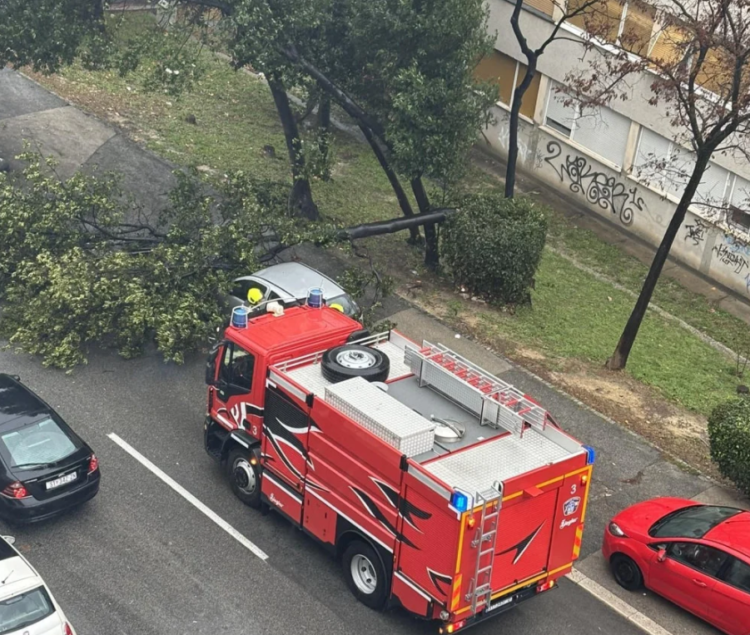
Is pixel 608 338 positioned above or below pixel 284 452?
below

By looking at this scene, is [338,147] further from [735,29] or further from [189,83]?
[735,29]

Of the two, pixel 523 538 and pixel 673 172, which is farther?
pixel 673 172

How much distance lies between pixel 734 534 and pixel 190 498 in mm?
7215

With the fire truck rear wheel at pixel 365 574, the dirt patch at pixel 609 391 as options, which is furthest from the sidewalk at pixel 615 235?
the fire truck rear wheel at pixel 365 574

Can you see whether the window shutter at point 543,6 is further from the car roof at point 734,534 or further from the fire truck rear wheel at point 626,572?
the fire truck rear wheel at point 626,572

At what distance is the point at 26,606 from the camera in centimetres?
1097

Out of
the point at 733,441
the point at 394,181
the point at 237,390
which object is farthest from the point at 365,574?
the point at 394,181

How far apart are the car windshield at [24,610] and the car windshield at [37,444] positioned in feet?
8.91

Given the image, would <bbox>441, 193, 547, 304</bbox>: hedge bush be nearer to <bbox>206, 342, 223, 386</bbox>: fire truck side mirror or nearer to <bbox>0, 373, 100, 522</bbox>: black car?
<bbox>206, 342, 223, 386</bbox>: fire truck side mirror

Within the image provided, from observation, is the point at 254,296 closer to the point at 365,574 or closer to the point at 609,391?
the point at 365,574

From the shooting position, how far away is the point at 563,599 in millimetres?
13211

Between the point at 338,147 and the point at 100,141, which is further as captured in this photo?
the point at 338,147

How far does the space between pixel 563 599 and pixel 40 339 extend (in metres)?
9.82

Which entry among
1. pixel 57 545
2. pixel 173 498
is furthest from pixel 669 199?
pixel 57 545
